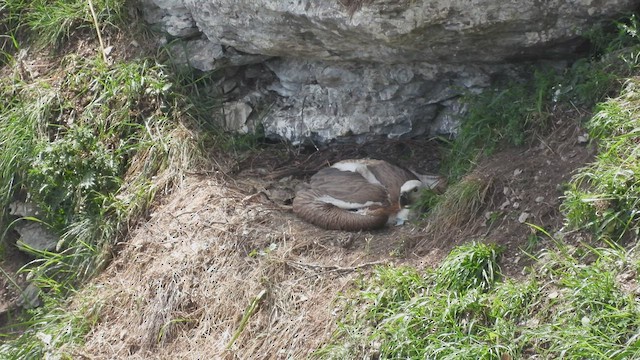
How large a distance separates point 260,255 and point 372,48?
64.1 inches

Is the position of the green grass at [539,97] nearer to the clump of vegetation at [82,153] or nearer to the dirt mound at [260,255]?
the dirt mound at [260,255]

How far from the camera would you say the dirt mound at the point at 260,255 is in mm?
5898

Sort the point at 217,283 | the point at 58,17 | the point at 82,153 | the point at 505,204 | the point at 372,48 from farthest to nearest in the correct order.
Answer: the point at 58,17 < the point at 82,153 < the point at 372,48 < the point at 217,283 < the point at 505,204

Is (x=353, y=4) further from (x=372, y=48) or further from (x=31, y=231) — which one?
(x=31, y=231)

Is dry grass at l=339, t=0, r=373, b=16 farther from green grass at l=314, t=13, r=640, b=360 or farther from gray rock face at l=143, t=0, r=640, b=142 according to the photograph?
green grass at l=314, t=13, r=640, b=360

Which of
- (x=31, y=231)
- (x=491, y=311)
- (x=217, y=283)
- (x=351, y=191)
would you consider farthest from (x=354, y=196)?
(x=31, y=231)

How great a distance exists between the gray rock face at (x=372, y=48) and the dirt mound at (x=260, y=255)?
1.12 feet

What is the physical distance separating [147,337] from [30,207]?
1748 mm

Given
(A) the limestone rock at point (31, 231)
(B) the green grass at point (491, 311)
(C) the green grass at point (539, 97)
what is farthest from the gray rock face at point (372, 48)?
(A) the limestone rock at point (31, 231)

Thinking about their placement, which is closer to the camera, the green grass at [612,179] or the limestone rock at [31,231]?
the green grass at [612,179]

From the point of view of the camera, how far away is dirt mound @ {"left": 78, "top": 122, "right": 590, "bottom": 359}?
590cm

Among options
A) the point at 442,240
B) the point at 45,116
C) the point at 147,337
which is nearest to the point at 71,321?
the point at 147,337

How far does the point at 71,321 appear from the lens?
671 centimetres

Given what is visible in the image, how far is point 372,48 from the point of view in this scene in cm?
673
